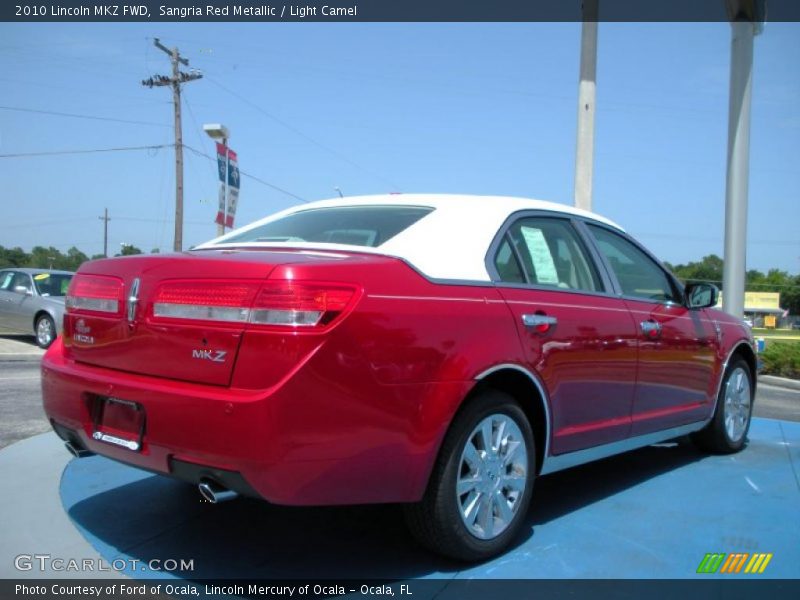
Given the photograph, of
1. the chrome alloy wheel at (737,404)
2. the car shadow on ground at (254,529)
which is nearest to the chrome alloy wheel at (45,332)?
the car shadow on ground at (254,529)

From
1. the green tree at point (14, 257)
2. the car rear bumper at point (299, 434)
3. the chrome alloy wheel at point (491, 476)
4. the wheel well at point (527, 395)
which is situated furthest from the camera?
the green tree at point (14, 257)

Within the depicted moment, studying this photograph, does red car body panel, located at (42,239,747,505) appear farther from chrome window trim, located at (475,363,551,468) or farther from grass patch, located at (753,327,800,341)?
grass patch, located at (753,327,800,341)

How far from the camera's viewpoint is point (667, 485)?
4477 mm

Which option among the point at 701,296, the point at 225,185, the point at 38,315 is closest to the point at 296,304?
the point at 701,296

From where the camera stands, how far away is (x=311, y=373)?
98.4 inches

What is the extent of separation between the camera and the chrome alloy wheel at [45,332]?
13.2 meters

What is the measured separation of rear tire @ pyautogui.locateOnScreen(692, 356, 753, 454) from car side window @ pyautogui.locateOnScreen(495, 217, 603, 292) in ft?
6.03

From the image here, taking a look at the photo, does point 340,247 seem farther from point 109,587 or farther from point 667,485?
point 667,485

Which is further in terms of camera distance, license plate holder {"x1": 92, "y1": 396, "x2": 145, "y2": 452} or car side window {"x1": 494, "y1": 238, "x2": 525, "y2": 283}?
car side window {"x1": 494, "y1": 238, "x2": 525, "y2": 283}

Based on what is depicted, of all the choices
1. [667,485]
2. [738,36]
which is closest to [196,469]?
[667,485]

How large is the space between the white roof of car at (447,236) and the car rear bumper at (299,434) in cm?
54

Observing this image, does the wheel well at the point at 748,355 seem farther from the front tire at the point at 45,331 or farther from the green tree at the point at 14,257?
the green tree at the point at 14,257

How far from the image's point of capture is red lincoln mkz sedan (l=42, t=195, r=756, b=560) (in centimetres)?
255

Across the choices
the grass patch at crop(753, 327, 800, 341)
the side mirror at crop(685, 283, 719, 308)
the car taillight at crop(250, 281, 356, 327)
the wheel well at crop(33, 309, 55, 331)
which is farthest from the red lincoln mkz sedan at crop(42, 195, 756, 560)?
the grass patch at crop(753, 327, 800, 341)
